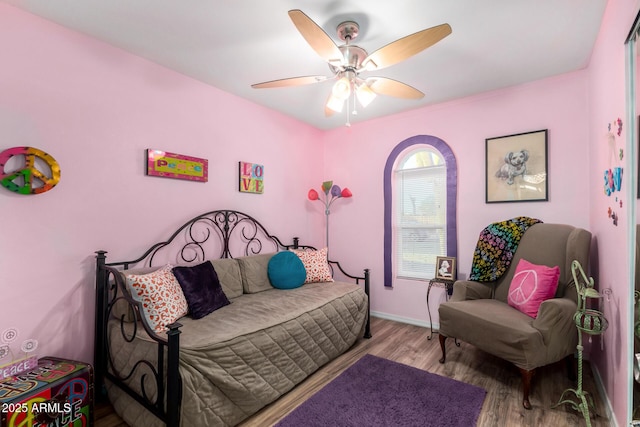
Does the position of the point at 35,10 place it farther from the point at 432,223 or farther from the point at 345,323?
the point at 432,223

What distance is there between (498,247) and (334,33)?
2293mm

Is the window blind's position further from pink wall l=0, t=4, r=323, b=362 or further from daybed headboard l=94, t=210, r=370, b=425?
pink wall l=0, t=4, r=323, b=362

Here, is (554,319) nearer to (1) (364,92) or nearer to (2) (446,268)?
(2) (446,268)

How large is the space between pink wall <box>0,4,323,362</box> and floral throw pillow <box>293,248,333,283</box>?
3.61 ft

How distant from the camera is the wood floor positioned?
1.84 metres

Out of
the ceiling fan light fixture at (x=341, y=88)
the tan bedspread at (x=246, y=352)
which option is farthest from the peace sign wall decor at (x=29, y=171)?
the ceiling fan light fixture at (x=341, y=88)

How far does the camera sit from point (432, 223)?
11.3ft

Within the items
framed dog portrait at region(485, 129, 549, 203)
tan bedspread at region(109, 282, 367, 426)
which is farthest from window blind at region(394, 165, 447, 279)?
tan bedspread at region(109, 282, 367, 426)

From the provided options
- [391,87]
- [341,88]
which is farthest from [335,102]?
[391,87]

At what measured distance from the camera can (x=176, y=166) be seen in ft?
8.43

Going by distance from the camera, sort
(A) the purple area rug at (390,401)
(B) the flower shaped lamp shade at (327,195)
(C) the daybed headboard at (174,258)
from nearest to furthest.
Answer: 1. (C) the daybed headboard at (174,258)
2. (A) the purple area rug at (390,401)
3. (B) the flower shaped lamp shade at (327,195)

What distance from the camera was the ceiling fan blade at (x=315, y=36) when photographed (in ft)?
4.62

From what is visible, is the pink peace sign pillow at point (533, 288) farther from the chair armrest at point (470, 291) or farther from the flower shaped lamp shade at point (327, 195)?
the flower shaped lamp shade at point (327, 195)

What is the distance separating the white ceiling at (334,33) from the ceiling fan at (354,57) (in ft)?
0.55
